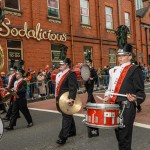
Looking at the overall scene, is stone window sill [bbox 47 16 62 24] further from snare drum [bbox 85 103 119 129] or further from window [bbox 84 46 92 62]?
snare drum [bbox 85 103 119 129]

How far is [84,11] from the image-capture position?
82.9 ft

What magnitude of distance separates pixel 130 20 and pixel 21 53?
16.3 meters

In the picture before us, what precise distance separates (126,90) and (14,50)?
1476cm

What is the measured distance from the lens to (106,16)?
2791 cm

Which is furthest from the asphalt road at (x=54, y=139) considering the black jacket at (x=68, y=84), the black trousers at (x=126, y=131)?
the black trousers at (x=126, y=131)

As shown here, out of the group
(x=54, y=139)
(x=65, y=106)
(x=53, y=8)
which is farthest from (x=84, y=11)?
(x=65, y=106)

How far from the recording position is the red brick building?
62.1 feet

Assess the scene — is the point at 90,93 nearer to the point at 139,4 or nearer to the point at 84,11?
the point at 84,11

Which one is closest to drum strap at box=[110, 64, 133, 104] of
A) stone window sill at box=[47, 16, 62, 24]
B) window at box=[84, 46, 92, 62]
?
stone window sill at box=[47, 16, 62, 24]

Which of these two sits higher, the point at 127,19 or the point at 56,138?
the point at 127,19

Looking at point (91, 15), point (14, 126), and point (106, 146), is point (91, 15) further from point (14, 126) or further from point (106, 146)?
point (106, 146)

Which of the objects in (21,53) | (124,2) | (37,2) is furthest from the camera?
(124,2)

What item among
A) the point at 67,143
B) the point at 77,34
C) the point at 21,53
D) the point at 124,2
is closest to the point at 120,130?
the point at 67,143

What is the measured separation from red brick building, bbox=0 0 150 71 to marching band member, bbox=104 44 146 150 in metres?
11.2
